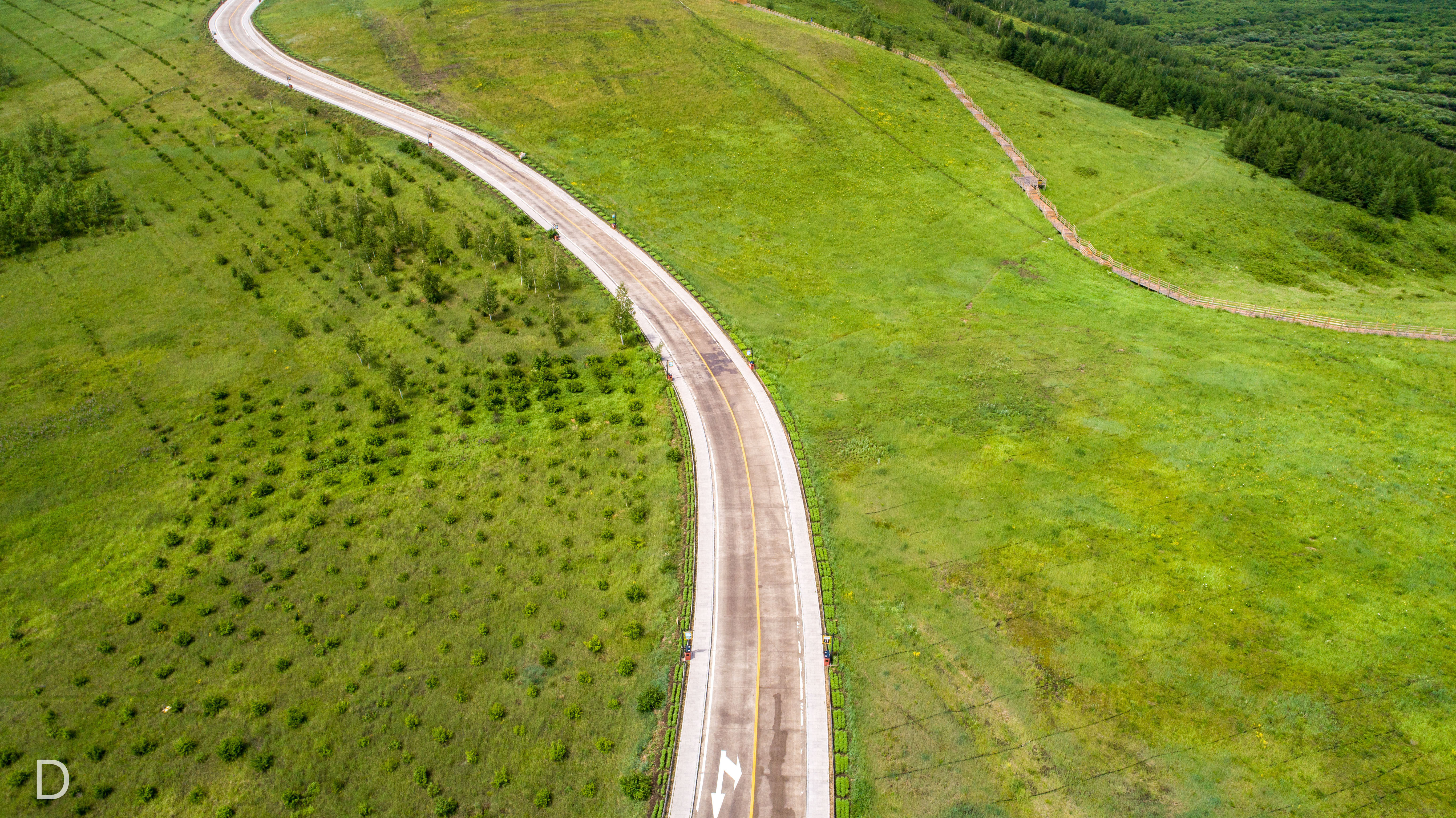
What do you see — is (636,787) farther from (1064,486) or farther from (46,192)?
(46,192)

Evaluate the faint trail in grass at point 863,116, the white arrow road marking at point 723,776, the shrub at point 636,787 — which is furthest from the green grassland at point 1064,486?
the shrub at point 636,787

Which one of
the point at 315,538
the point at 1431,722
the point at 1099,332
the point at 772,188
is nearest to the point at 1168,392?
the point at 1099,332

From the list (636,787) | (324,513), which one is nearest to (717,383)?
(324,513)

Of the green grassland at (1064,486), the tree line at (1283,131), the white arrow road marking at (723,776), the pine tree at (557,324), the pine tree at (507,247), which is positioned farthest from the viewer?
the tree line at (1283,131)

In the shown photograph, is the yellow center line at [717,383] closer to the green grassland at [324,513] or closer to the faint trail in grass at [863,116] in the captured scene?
the green grassland at [324,513]

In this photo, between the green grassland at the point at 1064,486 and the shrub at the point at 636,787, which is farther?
the green grassland at the point at 1064,486

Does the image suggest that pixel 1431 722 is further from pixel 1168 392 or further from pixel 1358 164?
pixel 1358 164

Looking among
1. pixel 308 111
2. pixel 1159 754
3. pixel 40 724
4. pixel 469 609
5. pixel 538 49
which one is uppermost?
pixel 538 49
